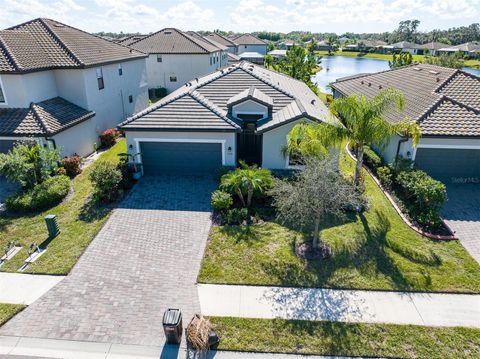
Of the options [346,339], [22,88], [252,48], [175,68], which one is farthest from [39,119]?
[252,48]

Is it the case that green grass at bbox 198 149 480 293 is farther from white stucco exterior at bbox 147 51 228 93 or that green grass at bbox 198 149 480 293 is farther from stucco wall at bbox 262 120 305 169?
white stucco exterior at bbox 147 51 228 93

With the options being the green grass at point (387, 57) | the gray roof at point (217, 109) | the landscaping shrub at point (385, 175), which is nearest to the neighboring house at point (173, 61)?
the gray roof at point (217, 109)

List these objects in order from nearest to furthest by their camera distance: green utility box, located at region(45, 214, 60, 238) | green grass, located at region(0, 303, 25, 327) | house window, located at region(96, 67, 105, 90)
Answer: green grass, located at region(0, 303, 25, 327) → green utility box, located at region(45, 214, 60, 238) → house window, located at region(96, 67, 105, 90)

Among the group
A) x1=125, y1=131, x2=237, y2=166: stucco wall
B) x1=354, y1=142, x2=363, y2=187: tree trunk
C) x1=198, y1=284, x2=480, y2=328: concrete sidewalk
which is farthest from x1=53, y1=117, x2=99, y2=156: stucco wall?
x1=354, y1=142, x2=363, y2=187: tree trunk

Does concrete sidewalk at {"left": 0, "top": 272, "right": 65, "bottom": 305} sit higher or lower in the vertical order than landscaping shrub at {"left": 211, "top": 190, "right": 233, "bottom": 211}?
lower

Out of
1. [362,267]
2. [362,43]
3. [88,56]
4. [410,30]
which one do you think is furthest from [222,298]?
[410,30]

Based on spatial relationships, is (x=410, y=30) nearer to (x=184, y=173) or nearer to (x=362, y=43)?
(x=362, y=43)

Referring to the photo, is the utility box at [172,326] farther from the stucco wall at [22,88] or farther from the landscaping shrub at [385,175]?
the stucco wall at [22,88]
